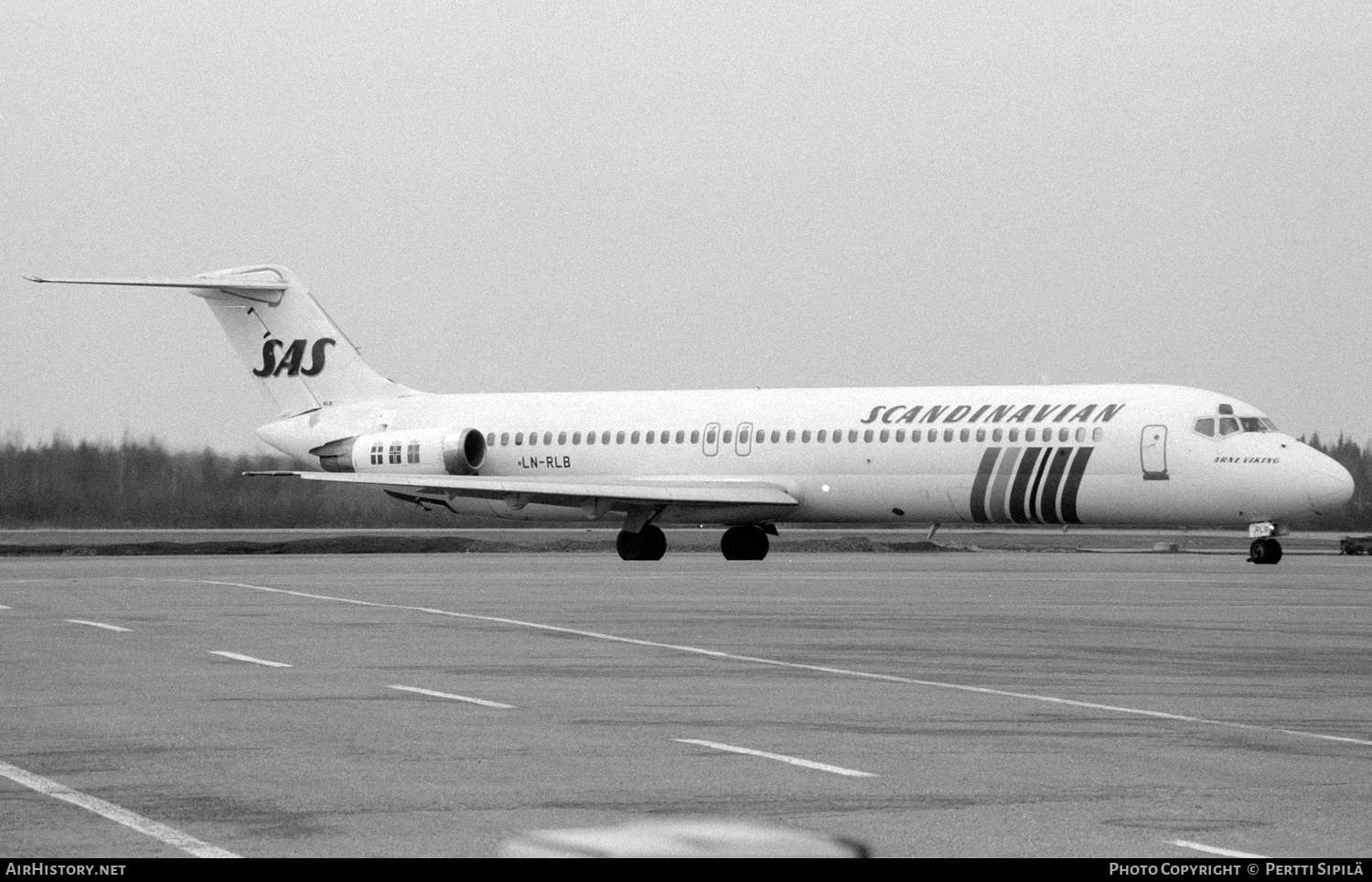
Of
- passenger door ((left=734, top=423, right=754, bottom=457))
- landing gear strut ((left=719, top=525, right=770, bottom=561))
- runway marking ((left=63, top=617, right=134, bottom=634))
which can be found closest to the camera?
runway marking ((left=63, top=617, right=134, bottom=634))

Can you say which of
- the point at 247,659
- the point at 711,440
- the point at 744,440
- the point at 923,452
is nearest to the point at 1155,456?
the point at 923,452

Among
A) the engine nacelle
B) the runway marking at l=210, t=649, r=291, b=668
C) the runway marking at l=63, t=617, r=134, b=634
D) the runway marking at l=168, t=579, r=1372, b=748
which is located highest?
the engine nacelle

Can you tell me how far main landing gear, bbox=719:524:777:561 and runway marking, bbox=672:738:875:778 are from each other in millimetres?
32897

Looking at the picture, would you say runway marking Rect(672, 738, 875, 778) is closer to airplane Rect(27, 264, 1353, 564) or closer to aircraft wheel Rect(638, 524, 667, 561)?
airplane Rect(27, 264, 1353, 564)

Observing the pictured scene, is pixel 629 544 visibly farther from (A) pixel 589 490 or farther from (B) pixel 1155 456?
(B) pixel 1155 456

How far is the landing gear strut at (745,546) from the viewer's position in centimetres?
4506

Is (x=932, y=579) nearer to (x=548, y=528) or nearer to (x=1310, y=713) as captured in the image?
(x=1310, y=713)

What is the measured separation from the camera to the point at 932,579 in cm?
3331

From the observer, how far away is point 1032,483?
39.8 metres

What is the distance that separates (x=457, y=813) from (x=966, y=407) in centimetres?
3280

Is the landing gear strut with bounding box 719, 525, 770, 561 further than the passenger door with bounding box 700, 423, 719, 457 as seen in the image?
Yes

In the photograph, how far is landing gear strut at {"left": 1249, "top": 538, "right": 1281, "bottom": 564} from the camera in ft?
127

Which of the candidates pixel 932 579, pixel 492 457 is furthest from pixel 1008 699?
pixel 492 457

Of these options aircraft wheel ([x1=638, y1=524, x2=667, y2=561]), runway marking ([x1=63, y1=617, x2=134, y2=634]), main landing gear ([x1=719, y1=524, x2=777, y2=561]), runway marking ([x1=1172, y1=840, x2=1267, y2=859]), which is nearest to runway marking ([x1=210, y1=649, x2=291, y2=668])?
runway marking ([x1=63, y1=617, x2=134, y2=634])
